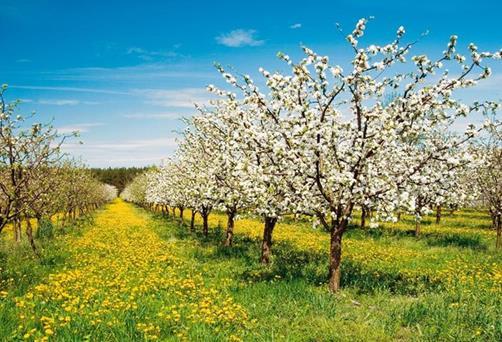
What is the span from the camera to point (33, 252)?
63.8ft

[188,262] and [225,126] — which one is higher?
[225,126]

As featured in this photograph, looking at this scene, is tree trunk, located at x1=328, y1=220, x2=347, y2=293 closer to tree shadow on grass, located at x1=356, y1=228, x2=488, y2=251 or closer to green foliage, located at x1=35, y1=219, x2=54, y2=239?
tree shadow on grass, located at x1=356, y1=228, x2=488, y2=251

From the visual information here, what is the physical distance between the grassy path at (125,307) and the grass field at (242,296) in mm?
37

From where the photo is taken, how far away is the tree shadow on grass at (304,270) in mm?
A: 13459

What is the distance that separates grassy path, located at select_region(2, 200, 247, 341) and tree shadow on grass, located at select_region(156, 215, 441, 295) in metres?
2.14

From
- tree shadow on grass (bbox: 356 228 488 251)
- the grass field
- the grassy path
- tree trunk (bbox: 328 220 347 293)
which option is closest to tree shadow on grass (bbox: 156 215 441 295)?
the grass field

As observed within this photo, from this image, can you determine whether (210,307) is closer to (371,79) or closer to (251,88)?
(251,88)

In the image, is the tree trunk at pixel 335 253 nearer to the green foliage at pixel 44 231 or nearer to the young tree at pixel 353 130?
the young tree at pixel 353 130

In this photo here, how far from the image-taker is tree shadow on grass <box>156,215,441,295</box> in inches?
530

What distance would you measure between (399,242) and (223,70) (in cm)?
1792

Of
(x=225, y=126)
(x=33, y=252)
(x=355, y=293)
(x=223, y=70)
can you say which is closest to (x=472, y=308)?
(x=355, y=293)

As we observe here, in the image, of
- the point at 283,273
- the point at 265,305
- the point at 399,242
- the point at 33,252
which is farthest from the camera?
the point at 399,242

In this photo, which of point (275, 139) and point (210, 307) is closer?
point (210, 307)

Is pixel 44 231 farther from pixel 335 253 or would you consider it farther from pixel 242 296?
pixel 335 253
